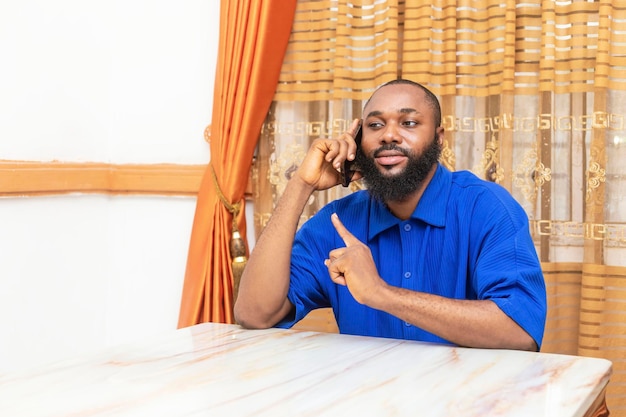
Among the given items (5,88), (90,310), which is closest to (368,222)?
(5,88)

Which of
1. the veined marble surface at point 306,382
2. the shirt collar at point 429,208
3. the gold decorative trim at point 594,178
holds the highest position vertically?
the gold decorative trim at point 594,178

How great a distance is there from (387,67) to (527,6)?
602 mm

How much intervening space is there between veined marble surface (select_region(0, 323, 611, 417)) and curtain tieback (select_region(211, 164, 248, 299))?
5.26ft

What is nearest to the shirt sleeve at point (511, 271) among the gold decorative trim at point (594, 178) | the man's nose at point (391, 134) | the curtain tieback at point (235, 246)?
the man's nose at point (391, 134)

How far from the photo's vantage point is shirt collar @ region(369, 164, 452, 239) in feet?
A: 7.24

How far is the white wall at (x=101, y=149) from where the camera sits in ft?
11.0

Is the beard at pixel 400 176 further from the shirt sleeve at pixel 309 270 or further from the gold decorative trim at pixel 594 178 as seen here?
the gold decorative trim at pixel 594 178

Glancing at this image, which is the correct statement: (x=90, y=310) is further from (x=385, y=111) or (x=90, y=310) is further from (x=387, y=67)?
(x=385, y=111)

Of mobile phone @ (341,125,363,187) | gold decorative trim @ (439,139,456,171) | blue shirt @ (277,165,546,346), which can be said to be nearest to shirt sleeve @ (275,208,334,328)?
blue shirt @ (277,165,546,346)

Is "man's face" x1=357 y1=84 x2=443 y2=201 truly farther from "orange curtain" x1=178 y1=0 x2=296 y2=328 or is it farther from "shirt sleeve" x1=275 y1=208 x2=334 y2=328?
"orange curtain" x1=178 y1=0 x2=296 y2=328

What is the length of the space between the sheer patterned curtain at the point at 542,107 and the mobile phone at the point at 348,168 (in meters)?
0.75

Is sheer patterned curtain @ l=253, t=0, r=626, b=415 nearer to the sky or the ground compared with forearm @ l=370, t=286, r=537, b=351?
nearer to the sky

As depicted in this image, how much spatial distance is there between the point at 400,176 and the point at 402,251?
0.77 ft

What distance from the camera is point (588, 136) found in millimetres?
2973
